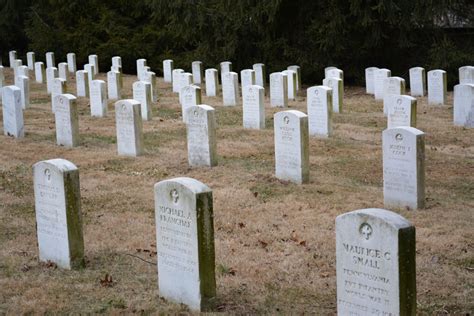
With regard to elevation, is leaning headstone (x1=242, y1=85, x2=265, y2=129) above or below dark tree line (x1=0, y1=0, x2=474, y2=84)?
below

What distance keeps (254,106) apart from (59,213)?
9.17 m

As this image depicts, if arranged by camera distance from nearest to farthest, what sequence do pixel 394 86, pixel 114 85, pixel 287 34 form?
pixel 394 86
pixel 114 85
pixel 287 34

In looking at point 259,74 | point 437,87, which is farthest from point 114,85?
point 437,87

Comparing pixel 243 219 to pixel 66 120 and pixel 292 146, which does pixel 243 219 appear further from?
pixel 66 120

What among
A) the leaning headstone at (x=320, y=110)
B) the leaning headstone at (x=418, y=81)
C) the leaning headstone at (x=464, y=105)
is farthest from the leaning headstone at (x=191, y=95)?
the leaning headstone at (x=418, y=81)

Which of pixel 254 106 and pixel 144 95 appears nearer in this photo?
pixel 254 106

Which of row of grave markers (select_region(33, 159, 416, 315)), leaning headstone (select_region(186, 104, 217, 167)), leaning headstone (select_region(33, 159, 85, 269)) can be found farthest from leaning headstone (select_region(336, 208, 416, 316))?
leaning headstone (select_region(186, 104, 217, 167))

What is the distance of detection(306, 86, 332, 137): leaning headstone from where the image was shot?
622 inches

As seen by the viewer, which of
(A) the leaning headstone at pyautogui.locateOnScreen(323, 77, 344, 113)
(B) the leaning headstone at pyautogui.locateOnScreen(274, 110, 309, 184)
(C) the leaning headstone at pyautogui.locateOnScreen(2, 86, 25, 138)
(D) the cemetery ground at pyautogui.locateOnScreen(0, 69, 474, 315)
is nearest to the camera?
(D) the cemetery ground at pyautogui.locateOnScreen(0, 69, 474, 315)

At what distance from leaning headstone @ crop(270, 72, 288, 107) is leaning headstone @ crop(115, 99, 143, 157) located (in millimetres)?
6589

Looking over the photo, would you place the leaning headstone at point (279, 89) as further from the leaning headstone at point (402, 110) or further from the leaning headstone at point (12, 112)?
the leaning headstone at point (12, 112)

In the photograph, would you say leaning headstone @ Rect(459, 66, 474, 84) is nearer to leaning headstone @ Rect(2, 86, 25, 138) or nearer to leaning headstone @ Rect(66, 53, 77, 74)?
leaning headstone @ Rect(2, 86, 25, 138)

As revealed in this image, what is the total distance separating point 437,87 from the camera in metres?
20.9

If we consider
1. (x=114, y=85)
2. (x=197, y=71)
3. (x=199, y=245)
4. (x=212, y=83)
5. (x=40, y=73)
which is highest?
(x=40, y=73)
